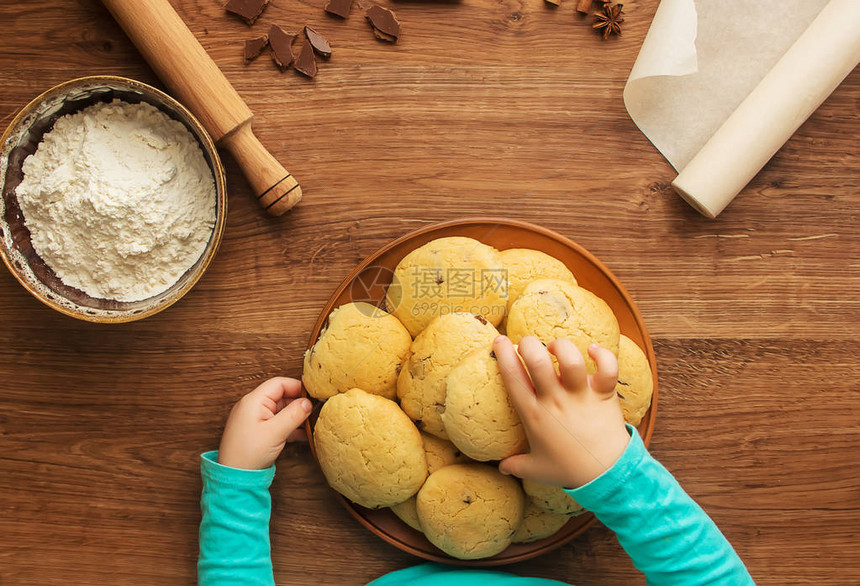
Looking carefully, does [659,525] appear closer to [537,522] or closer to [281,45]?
[537,522]

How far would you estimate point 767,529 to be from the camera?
77cm

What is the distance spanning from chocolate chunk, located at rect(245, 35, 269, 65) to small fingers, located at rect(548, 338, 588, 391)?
543mm

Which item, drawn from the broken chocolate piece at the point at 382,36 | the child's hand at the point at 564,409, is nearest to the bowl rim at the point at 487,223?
the child's hand at the point at 564,409

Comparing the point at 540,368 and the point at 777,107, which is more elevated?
the point at 777,107

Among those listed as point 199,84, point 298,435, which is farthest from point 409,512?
point 199,84

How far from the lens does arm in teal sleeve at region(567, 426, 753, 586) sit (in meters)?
0.60

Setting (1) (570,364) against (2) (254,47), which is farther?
(2) (254,47)

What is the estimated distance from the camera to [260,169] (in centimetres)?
71

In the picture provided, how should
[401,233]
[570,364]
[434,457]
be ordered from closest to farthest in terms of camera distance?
[570,364]
[434,457]
[401,233]

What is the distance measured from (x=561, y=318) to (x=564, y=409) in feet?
0.31

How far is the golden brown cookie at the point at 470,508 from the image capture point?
617 mm

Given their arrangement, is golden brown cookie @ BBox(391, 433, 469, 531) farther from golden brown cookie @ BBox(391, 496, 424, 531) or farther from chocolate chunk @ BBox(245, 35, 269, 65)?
chocolate chunk @ BBox(245, 35, 269, 65)

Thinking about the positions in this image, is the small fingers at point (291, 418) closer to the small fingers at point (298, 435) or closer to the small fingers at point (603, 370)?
the small fingers at point (298, 435)

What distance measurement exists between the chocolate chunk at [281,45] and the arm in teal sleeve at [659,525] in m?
0.63
